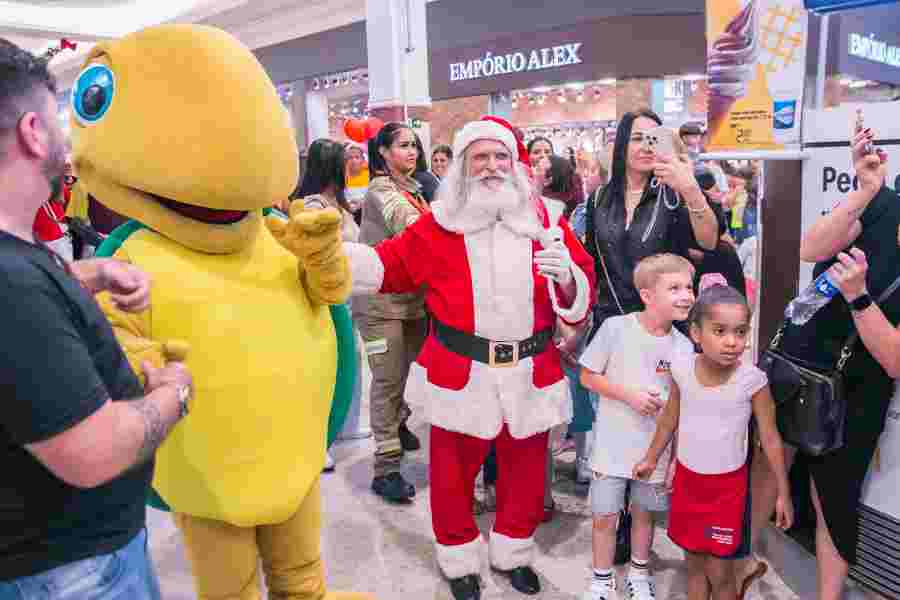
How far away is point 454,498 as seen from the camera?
8.35 ft

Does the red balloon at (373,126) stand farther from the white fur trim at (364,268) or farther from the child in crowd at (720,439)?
the child in crowd at (720,439)

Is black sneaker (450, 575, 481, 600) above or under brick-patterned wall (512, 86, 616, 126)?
under

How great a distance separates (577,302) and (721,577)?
897mm

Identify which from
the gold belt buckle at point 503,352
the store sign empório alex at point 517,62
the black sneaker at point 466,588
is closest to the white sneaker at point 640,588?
the black sneaker at point 466,588

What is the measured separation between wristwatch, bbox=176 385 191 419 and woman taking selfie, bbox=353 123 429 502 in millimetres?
2095

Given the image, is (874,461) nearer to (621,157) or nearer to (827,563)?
(827,563)

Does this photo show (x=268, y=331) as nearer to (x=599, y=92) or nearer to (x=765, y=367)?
(x=765, y=367)

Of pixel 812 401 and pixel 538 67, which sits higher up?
pixel 538 67

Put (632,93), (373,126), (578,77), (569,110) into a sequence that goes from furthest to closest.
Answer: (569,110), (578,77), (632,93), (373,126)

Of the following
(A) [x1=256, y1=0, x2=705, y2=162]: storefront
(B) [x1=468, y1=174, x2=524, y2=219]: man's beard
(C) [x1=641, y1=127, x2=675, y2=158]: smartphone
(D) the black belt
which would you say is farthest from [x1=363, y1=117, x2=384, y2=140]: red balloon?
(A) [x1=256, y1=0, x2=705, y2=162]: storefront

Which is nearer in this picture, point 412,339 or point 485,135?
point 485,135

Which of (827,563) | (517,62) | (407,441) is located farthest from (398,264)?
(517,62)

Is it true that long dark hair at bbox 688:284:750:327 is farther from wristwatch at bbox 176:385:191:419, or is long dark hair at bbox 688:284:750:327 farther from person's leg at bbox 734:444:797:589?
wristwatch at bbox 176:385:191:419

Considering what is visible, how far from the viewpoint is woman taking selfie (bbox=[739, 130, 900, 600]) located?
1.99 metres
